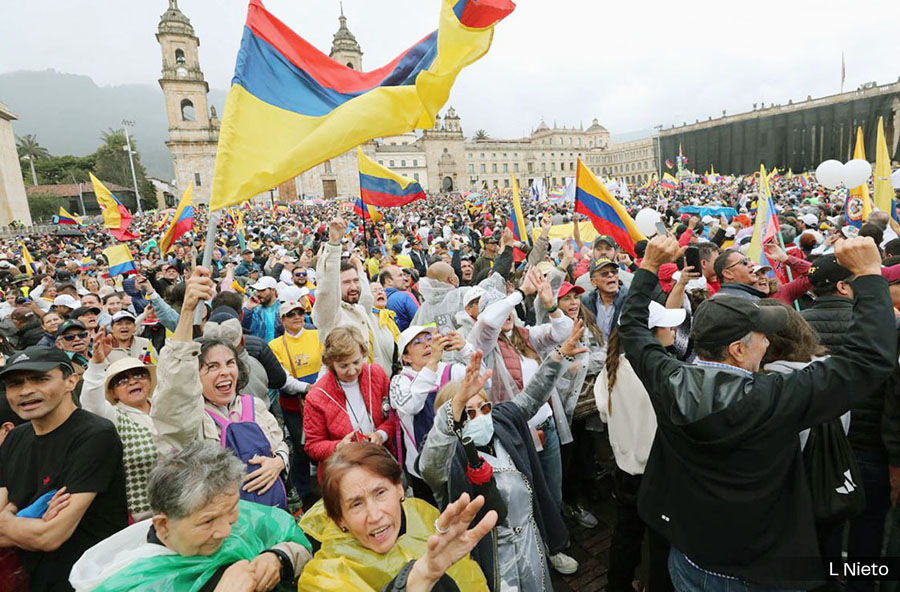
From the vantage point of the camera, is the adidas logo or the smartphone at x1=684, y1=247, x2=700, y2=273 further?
the smartphone at x1=684, y1=247, x2=700, y2=273

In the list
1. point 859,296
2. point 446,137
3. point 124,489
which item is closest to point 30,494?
point 124,489

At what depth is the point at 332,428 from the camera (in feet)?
8.81

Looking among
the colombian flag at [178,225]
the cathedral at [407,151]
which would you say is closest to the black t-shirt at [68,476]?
the colombian flag at [178,225]

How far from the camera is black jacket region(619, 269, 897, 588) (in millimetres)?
1503

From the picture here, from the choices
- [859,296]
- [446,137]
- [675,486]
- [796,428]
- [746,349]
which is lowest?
[675,486]

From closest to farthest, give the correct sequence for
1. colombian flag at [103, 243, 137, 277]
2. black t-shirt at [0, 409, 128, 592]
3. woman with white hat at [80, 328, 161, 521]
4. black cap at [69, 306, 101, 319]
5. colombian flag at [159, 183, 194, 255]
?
1. black t-shirt at [0, 409, 128, 592]
2. woman with white hat at [80, 328, 161, 521]
3. black cap at [69, 306, 101, 319]
4. colombian flag at [159, 183, 194, 255]
5. colombian flag at [103, 243, 137, 277]

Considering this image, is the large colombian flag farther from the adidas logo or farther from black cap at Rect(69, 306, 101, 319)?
black cap at Rect(69, 306, 101, 319)

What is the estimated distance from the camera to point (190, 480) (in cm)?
149

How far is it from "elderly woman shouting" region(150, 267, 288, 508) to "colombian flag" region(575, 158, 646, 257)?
383 cm

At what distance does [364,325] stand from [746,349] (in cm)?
272

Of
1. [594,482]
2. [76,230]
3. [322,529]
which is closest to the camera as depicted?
[322,529]

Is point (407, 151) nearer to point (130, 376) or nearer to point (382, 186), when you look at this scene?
point (382, 186)

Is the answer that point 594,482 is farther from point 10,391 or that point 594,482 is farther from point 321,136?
A: point 10,391

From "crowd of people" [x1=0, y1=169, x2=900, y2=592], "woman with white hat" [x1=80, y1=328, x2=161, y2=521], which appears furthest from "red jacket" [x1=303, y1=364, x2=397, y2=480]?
"woman with white hat" [x1=80, y1=328, x2=161, y2=521]
